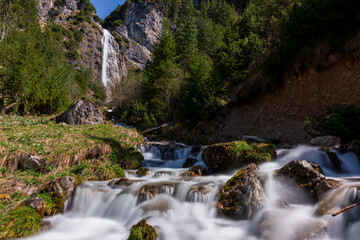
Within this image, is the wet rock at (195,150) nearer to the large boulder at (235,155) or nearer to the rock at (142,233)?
the large boulder at (235,155)

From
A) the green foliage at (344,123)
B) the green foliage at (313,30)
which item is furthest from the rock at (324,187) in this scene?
the green foliage at (313,30)

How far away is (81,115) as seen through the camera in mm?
14594

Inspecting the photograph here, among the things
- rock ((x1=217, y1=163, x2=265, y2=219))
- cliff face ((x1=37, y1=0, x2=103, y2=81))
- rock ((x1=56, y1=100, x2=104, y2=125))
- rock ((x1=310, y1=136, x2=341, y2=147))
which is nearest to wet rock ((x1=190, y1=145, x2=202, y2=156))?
rock ((x1=310, y1=136, x2=341, y2=147))

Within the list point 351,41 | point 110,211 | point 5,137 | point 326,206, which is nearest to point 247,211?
point 326,206

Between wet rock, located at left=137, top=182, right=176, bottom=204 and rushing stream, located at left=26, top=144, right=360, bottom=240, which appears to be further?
wet rock, located at left=137, top=182, right=176, bottom=204

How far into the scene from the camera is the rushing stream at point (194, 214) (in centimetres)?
353

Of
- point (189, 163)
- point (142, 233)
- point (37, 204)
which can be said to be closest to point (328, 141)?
point (189, 163)

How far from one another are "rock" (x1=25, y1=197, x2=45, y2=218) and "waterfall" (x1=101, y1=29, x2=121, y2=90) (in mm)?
59840

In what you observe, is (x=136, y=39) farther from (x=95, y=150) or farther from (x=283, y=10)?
(x=95, y=150)

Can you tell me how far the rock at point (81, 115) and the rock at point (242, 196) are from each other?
40.8 feet

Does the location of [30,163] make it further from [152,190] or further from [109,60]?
[109,60]

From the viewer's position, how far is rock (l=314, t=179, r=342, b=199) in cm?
404

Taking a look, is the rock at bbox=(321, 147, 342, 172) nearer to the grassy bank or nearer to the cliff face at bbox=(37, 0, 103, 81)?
the grassy bank

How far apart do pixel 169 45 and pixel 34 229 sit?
2725 centimetres
